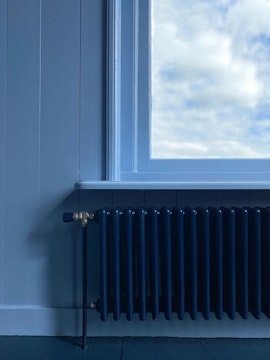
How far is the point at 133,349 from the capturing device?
116 cm

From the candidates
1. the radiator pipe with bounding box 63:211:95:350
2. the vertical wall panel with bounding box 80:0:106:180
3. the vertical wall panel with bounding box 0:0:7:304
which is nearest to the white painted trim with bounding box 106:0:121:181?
the vertical wall panel with bounding box 80:0:106:180

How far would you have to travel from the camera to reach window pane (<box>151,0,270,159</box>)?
4.42 feet

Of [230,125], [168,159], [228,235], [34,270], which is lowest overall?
[34,270]

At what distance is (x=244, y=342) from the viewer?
4.02 ft

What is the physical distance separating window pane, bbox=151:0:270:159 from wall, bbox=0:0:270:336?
0.75ft

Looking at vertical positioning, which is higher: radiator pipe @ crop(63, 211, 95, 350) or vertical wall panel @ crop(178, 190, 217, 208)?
vertical wall panel @ crop(178, 190, 217, 208)

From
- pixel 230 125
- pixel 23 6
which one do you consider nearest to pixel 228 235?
pixel 230 125

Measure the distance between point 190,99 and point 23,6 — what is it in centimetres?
76

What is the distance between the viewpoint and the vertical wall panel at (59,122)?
127cm

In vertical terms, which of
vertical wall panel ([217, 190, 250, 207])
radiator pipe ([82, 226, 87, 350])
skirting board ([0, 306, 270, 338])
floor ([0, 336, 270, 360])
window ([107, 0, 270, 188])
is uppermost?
window ([107, 0, 270, 188])

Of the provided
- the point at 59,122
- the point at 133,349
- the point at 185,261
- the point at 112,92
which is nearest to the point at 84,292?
the point at 133,349

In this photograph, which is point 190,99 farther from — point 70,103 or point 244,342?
point 244,342

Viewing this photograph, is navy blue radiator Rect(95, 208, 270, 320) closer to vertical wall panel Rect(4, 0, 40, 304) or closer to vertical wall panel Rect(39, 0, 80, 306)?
vertical wall panel Rect(39, 0, 80, 306)

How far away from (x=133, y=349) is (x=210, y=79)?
109cm
